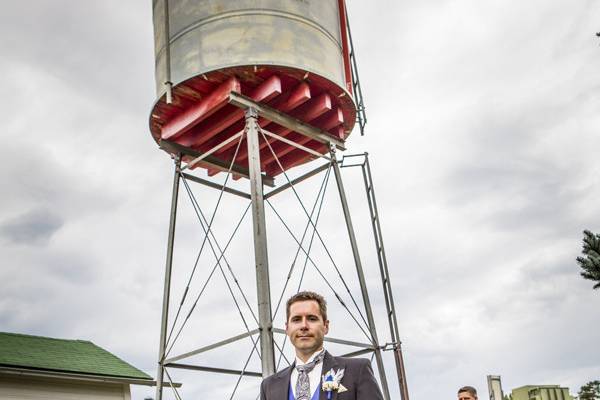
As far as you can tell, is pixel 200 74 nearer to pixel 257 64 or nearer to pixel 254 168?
pixel 257 64

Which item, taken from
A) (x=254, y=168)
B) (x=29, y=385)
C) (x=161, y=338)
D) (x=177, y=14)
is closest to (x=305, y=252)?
(x=254, y=168)

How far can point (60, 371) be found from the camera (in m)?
13.2

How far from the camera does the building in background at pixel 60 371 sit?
12.7 meters

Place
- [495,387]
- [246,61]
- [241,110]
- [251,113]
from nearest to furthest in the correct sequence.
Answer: [495,387]
[246,61]
[251,113]
[241,110]

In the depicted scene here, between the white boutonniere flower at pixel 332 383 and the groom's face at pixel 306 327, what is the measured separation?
17cm

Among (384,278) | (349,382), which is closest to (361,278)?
(384,278)

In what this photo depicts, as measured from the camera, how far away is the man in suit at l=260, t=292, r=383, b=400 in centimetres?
348

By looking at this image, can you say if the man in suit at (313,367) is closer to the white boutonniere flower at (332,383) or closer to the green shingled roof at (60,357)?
the white boutonniere flower at (332,383)

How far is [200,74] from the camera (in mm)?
10625

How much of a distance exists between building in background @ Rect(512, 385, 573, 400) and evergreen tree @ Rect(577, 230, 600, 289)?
1283mm

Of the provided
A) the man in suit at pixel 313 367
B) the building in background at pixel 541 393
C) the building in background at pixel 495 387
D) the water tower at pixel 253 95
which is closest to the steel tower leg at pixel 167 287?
the water tower at pixel 253 95

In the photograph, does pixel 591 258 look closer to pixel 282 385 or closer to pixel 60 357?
pixel 282 385

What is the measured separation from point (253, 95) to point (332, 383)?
789 centimetres

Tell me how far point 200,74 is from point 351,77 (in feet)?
10.6
